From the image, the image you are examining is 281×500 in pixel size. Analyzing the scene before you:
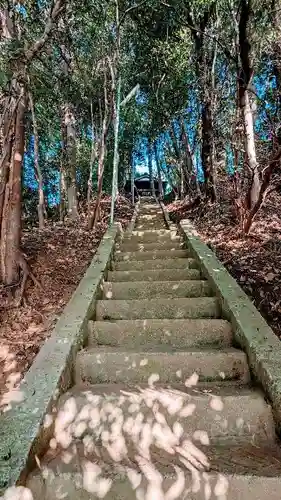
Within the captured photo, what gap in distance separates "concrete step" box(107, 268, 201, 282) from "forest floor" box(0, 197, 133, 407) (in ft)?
1.94

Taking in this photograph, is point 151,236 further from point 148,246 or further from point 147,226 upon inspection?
point 147,226

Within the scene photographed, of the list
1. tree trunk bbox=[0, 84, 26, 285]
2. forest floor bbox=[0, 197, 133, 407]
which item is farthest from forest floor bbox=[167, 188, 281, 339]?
tree trunk bbox=[0, 84, 26, 285]

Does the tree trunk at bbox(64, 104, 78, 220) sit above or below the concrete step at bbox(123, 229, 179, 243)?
above

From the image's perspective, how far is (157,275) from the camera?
489 cm

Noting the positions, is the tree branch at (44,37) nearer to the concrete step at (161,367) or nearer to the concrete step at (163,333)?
the concrete step at (163,333)

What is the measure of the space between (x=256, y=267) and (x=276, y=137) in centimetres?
189

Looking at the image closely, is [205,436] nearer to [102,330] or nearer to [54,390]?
[54,390]

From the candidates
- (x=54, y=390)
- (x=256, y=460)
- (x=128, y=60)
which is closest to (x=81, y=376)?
(x=54, y=390)

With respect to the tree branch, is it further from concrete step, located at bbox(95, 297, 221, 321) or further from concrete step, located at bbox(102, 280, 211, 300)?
concrete step, located at bbox(95, 297, 221, 321)

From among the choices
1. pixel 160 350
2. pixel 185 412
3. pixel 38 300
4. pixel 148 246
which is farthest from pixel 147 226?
pixel 185 412

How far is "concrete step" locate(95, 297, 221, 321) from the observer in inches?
151

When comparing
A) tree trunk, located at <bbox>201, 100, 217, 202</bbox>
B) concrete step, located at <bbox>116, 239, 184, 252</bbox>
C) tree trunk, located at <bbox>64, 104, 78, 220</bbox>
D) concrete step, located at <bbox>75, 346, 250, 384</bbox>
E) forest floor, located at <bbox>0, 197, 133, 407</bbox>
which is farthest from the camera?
tree trunk, located at <bbox>64, 104, 78, 220</bbox>

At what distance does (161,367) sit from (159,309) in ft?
3.13

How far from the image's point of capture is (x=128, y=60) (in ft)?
40.1
